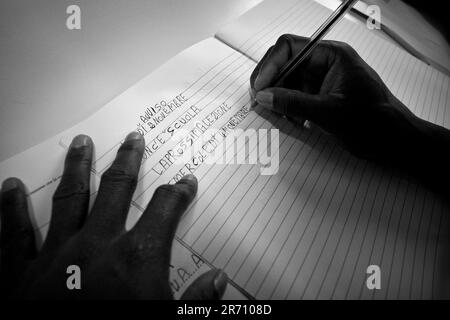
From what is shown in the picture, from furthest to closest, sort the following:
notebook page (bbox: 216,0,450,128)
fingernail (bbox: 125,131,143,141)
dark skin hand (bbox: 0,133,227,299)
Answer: notebook page (bbox: 216,0,450,128)
fingernail (bbox: 125,131,143,141)
dark skin hand (bbox: 0,133,227,299)

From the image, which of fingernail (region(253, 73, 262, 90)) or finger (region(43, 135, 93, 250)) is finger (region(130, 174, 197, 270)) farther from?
fingernail (region(253, 73, 262, 90))

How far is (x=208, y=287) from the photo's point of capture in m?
0.31

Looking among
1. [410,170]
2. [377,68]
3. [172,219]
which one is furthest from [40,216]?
[377,68]

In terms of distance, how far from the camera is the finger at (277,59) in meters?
0.45

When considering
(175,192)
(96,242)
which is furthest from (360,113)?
(96,242)

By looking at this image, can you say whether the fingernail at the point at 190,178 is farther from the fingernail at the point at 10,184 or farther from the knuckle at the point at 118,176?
the fingernail at the point at 10,184

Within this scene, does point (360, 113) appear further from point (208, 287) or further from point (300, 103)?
point (208, 287)

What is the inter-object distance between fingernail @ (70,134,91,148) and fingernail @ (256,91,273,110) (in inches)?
10.8

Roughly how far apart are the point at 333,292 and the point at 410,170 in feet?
0.85

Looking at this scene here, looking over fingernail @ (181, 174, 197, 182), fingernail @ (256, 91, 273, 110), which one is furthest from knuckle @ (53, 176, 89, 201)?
fingernail @ (256, 91, 273, 110)

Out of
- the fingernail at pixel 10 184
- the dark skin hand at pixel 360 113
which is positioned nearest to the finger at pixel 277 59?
the dark skin hand at pixel 360 113

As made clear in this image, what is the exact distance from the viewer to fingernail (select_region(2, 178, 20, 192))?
1.09 feet

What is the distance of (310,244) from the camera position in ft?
1.23

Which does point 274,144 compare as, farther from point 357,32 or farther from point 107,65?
point 357,32
